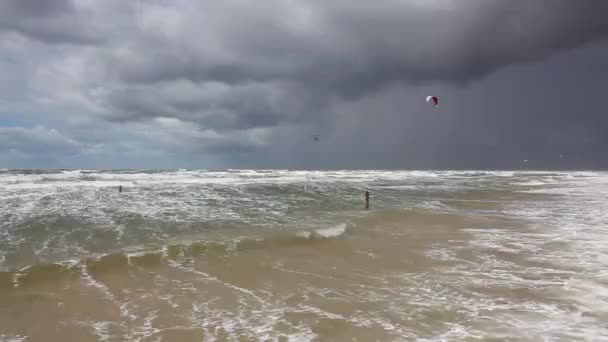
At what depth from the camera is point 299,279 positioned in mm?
8258

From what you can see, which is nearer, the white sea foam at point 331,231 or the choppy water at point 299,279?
the choppy water at point 299,279

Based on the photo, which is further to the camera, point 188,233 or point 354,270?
point 188,233

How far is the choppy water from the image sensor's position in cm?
564

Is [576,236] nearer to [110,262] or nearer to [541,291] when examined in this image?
[541,291]

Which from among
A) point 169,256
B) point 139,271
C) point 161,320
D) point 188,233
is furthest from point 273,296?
point 188,233

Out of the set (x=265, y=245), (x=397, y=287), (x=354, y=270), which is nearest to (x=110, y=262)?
(x=265, y=245)

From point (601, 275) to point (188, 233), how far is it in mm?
11937

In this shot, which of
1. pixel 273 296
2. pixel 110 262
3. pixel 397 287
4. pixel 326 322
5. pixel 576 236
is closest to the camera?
pixel 326 322

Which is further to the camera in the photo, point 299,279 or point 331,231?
point 331,231

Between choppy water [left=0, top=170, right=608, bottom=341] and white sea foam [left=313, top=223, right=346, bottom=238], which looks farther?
white sea foam [left=313, top=223, right=346, bottom=238]

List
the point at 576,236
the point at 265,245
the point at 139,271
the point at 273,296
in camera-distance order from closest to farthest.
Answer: the point at 273,296 → the point at 139,271 → the point at 265,245 → the point at 576,236

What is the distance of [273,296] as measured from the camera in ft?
23.5

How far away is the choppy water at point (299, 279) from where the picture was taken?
5.64 m

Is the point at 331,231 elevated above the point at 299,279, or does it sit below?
above
